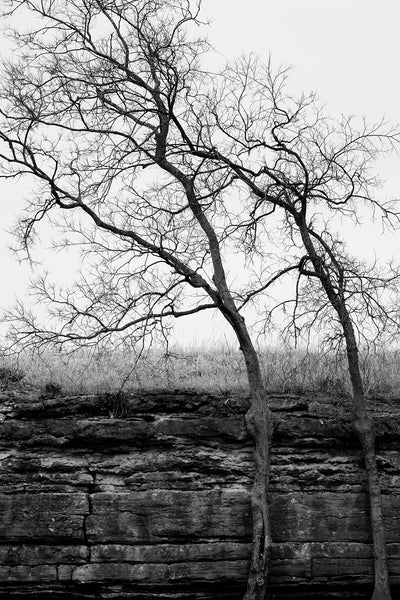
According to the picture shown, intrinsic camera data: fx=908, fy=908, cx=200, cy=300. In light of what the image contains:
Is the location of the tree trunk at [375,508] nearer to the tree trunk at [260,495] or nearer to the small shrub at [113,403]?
the tree trunk at [260,495]

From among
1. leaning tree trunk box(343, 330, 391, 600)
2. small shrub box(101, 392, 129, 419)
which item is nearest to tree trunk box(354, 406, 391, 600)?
leaning tree trunk box(343, 330, 391, 600)

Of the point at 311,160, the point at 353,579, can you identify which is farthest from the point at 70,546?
the point at 311,160

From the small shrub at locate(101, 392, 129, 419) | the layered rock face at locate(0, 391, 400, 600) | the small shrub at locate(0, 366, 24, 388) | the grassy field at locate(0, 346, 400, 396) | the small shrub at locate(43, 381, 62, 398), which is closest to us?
the layered rock face at locate(0, 391, 400, 600)

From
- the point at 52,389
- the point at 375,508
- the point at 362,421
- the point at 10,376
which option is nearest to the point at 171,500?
the point at 52,389

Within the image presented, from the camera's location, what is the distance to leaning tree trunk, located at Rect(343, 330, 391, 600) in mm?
14836

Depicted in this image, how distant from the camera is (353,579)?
15.1 m

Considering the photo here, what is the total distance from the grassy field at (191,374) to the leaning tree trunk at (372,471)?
0.46m

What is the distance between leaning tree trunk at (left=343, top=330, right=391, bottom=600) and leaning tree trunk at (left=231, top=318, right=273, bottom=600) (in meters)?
1.60

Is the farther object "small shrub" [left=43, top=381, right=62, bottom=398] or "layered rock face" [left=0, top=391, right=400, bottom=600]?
"small shrub" [left=43, top=381, right=62, bottom=398]

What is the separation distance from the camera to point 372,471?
15.4 meters

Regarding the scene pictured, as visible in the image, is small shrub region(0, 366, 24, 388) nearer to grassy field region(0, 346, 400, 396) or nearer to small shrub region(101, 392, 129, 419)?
grassy field region(0, 346, 400, 396)

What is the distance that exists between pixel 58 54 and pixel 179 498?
7898 millimetres

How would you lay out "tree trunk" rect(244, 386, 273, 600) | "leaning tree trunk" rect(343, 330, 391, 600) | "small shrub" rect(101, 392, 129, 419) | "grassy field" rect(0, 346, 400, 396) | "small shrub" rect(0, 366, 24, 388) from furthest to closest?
"small shrub" rect(0, 366, 24, 388)
"grassy field" rect(0, 346, 400, 396)
"small shrub" rect(101, 392, 129, 419)
"leaning tree trunk" rect(343, 330, 391, 600)
"tree trunk" rect(244, 386, 273, 600)

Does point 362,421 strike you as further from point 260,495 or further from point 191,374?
point 191,374
